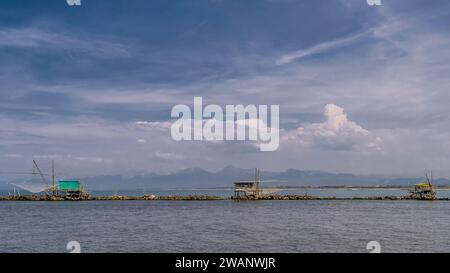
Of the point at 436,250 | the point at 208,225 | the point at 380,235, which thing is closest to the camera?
the point at 436,250

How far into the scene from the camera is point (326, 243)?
3425 cm

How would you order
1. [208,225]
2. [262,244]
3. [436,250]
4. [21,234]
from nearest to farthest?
[436,250], [262,244], [21,234], [208,225]

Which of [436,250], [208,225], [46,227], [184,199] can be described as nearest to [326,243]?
[436,250]

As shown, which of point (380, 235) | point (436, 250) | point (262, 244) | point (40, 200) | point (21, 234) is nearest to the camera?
point (436, 250)
